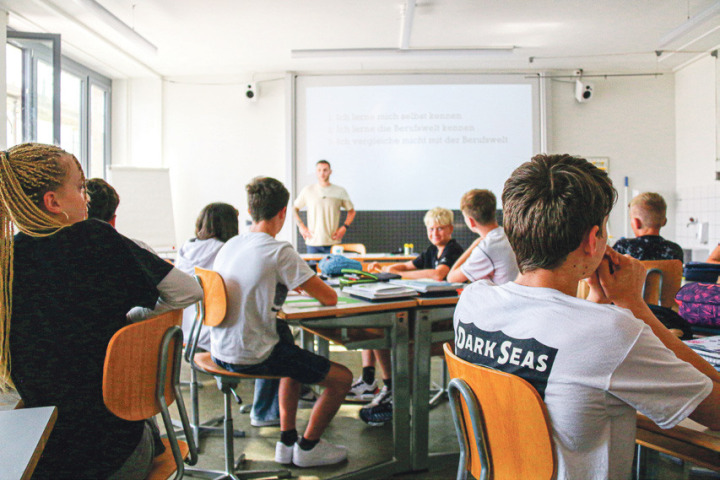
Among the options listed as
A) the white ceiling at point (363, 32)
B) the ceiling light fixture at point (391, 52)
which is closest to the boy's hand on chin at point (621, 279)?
the white ceiling at point (363, 32)

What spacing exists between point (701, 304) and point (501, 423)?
1.09 m

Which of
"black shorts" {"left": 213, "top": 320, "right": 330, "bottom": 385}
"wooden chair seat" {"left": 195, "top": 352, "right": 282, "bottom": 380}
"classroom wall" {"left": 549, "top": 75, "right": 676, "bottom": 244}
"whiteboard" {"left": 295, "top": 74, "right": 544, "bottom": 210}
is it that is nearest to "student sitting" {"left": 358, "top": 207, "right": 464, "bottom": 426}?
"black shorts" {"left": 213, "top": 320, "right": 330, "bottom": 385}

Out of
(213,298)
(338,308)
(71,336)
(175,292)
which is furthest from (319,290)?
(71,336)

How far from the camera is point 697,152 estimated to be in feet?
21.3

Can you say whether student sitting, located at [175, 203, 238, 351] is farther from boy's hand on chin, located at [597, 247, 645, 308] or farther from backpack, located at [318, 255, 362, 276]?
boy's hand on chin, located at [597, 247, 645, 308]

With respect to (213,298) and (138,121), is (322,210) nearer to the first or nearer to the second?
(138,121)

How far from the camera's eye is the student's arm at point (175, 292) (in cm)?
139

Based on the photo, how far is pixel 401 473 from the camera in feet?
7.36

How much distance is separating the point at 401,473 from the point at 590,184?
5.72ft

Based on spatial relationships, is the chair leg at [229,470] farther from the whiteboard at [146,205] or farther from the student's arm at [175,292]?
the whiteboard at [146,205]

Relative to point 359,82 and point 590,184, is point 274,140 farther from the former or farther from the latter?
point 590,184

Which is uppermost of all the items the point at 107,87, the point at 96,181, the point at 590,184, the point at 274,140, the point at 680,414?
the point at 107,87

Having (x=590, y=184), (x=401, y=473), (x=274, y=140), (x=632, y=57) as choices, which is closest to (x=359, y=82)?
(x=274, y=140)

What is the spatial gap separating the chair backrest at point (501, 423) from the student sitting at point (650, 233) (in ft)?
7.21
